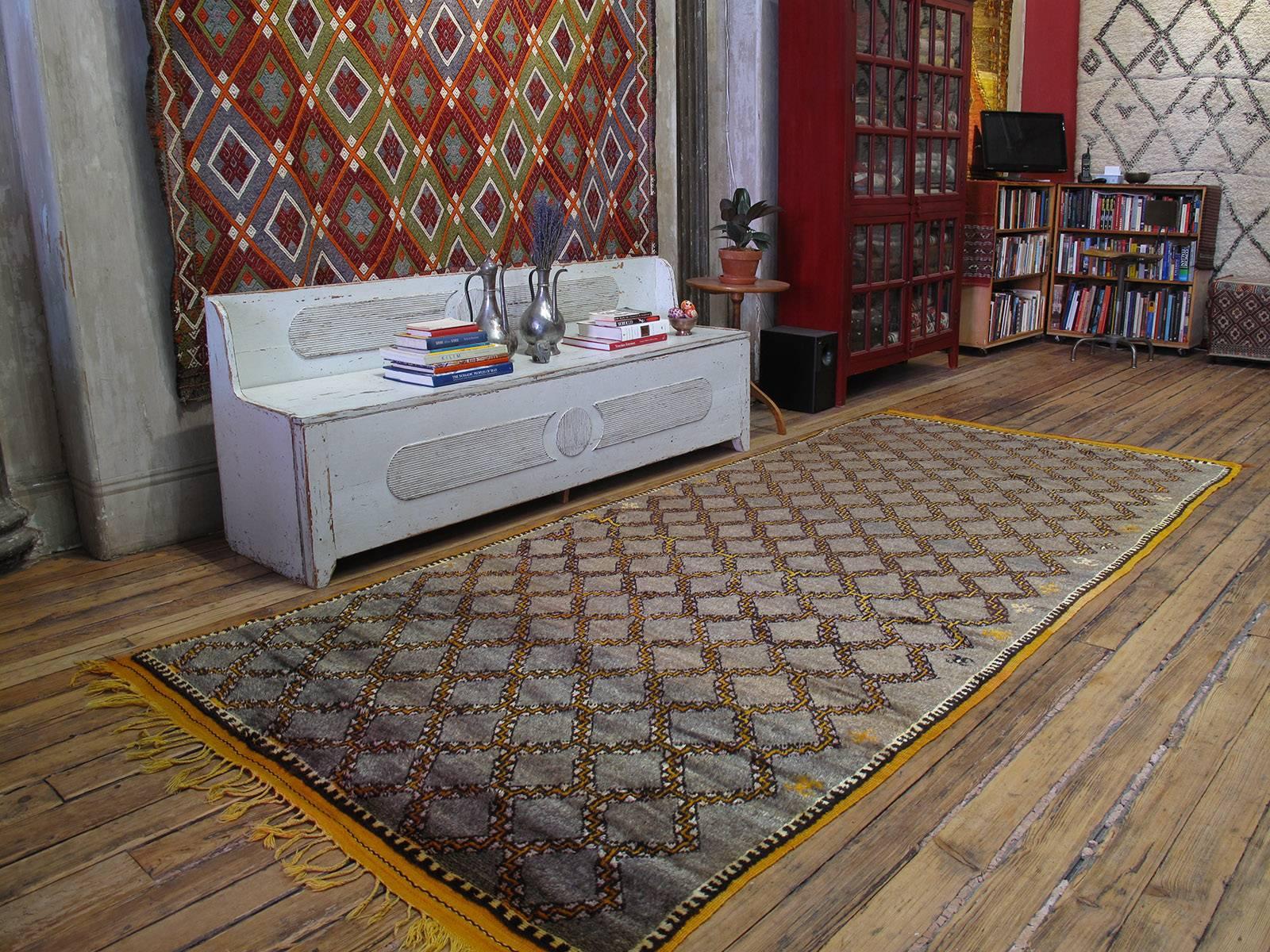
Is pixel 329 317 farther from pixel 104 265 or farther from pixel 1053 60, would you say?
pixel 1053 60

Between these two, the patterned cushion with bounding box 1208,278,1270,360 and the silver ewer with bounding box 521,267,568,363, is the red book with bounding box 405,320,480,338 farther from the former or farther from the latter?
the patterned cushion with bounding box 1208,278,1270,360

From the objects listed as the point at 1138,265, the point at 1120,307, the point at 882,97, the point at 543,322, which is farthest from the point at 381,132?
the point at 1138,265

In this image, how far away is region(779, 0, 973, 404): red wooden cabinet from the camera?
4.92 m

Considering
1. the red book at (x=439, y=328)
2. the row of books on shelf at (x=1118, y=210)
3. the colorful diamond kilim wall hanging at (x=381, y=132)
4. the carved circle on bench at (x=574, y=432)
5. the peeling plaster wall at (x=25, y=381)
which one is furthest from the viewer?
the row of books on shelf at (x=1118, y=210)

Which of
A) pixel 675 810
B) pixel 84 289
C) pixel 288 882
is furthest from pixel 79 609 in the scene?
pixel 675 810

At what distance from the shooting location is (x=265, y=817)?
6.35 ft

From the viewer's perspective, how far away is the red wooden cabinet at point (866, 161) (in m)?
4.92

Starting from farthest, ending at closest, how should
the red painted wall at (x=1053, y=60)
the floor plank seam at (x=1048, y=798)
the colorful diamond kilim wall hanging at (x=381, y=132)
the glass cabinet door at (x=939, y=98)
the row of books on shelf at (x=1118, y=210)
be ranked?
the red painted wall at (x=1053, y=60) < the row of books on shelf at (x=1118, y=210) < the glass cabinet door at (x=939, y=98) < the colorful diamond kilim wall hanging at (x=381, y=132) < the floor plank seam at (x=1048, y=798)

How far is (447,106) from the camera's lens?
3.79m

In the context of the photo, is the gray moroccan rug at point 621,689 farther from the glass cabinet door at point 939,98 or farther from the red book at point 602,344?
the glass cabinet door at point 939,98

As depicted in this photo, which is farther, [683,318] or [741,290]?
[741,290]

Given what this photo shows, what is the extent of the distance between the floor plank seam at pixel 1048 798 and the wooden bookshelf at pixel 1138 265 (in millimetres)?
4102

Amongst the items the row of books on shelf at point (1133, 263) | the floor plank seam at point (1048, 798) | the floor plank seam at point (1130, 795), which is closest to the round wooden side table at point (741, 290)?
the floor plank seam at point (1048, 798)

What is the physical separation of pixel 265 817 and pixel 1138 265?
605 centimetres
